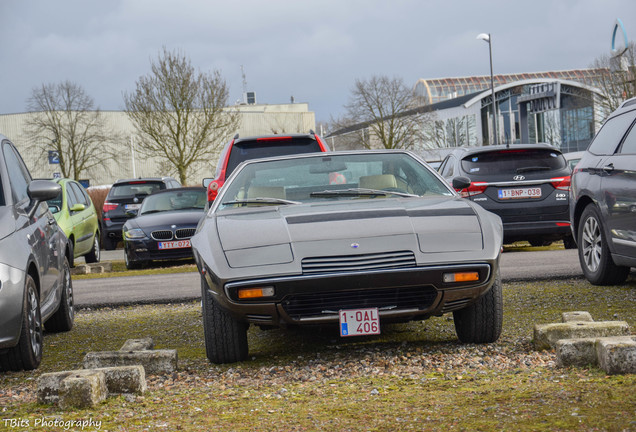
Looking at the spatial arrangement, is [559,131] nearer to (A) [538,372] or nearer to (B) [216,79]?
(B) [216,79]

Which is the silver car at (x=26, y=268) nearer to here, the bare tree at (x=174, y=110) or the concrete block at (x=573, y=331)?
the concrete block at (x=573, y=331)

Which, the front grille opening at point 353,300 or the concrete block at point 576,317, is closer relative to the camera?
the front grille opening at point 353,300

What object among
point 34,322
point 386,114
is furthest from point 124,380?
point 386,114

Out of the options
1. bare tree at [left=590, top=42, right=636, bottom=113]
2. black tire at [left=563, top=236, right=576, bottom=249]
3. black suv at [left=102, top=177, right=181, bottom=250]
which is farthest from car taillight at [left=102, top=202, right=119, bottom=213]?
bare tree at [left=590, top=42, right=636, bottom=113]

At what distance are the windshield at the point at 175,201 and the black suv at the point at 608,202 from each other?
9.04m

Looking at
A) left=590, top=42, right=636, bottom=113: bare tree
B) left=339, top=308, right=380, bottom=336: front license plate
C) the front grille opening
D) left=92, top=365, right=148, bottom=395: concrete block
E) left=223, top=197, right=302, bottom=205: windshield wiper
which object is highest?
left=590, top=42, right=636, bottom=113: bare tree

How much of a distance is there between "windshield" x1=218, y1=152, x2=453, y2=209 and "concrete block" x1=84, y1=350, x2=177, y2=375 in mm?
1361

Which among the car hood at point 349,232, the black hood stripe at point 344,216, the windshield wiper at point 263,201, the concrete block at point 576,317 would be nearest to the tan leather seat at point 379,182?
the windshield wiper at point 263,201

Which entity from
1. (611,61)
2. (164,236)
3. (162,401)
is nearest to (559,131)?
(611,61)

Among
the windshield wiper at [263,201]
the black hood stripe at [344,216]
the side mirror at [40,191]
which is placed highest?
the side mirror at [40,191]

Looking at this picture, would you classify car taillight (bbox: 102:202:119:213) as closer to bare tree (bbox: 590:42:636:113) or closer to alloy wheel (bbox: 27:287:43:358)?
alloy wheel (bbox: 27:287:43:358)

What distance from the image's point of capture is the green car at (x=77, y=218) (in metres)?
14.5

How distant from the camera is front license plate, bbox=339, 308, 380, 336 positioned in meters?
4.87

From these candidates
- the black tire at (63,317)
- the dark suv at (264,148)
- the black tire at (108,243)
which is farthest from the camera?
the black tire at (108,243)
